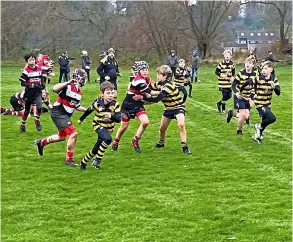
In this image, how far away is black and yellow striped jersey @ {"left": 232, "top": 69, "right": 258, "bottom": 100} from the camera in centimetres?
1316

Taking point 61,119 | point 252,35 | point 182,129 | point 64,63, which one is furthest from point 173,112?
point 252,35

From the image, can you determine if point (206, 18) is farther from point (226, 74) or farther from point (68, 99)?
point (68, 99)

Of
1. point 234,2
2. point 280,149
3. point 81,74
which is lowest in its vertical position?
point 280,149

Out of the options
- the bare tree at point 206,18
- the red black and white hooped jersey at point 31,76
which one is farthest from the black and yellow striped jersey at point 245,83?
the bare tree at point 206,18

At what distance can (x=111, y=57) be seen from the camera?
757 inches

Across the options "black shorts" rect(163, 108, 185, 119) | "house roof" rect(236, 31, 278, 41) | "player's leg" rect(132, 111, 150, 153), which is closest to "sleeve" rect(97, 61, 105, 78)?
"player's leg" rect(132, 111, 150, 153)

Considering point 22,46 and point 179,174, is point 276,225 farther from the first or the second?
point 22,46

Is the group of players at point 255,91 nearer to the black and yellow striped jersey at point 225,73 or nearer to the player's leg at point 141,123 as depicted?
the black and yellow striped jersey at point 225,73

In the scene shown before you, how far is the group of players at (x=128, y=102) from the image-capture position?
1002cm

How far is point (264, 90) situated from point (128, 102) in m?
2.84

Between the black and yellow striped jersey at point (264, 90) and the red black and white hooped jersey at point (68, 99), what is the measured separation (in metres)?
3.91

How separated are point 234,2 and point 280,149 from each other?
4359 cm

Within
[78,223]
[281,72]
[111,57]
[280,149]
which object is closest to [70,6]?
[281,72]

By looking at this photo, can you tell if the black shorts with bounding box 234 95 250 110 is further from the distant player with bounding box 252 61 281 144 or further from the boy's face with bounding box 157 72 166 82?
the boy's face with bounding box 157 72 166 82
